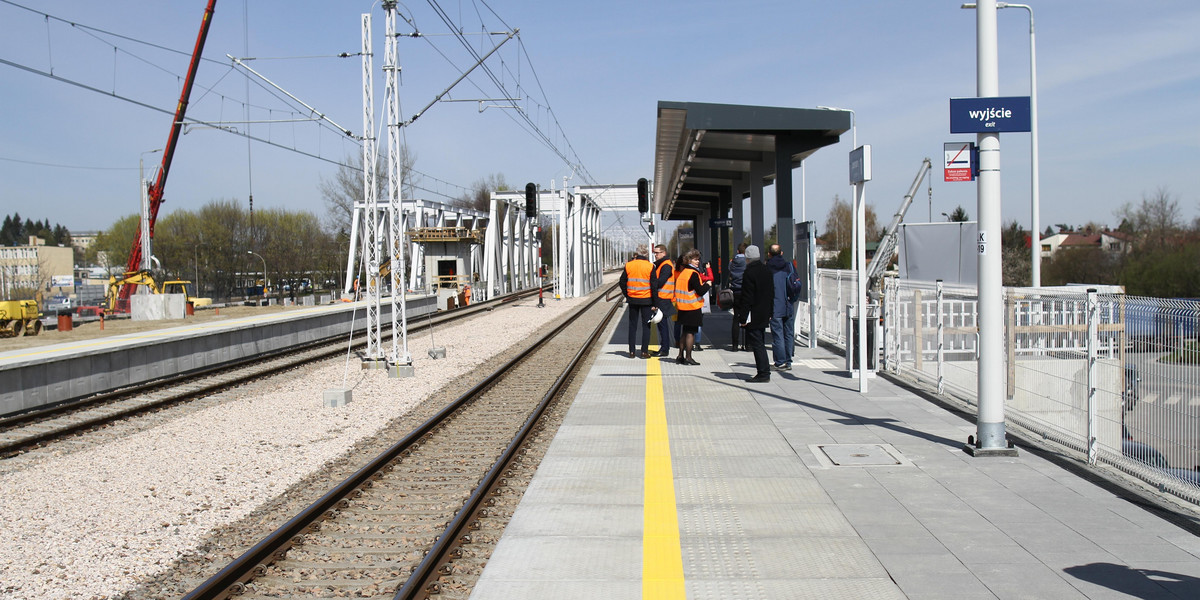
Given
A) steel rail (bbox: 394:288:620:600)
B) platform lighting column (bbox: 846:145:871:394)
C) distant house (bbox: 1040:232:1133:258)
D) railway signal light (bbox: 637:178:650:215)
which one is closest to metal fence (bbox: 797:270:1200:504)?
platform lighting column (bbox: 846:145:871:394)

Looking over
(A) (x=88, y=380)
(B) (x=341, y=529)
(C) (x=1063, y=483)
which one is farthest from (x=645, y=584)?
(A) (x=88, y=380)

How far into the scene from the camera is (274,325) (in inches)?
850

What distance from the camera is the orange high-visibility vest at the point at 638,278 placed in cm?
1410

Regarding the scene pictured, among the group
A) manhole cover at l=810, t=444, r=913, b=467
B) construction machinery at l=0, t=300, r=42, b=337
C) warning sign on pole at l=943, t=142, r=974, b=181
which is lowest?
manhole cover at l=810, t=444, r=913, b=467

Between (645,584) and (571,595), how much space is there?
0.40 metres

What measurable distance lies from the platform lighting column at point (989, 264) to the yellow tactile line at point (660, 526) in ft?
8.58

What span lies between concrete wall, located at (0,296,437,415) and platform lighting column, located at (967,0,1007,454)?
9.22 metres

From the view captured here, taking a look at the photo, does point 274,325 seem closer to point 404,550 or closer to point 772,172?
point 772,172

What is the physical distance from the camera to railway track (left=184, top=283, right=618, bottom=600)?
470 cm

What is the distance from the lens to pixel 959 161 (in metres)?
7.07

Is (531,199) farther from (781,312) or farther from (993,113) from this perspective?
(993,113)

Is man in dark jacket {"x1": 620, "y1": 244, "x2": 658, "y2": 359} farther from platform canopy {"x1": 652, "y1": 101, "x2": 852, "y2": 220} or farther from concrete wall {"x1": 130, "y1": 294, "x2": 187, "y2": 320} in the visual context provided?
concrete wall {"x1": 130, "y1": 294, "x2": 187, "y2": 320}

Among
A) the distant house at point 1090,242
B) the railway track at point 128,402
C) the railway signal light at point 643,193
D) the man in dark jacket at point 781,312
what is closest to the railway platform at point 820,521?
the man in dark jacket at point 781,312

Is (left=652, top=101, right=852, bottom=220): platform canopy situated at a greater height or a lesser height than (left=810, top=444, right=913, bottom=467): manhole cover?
greater
